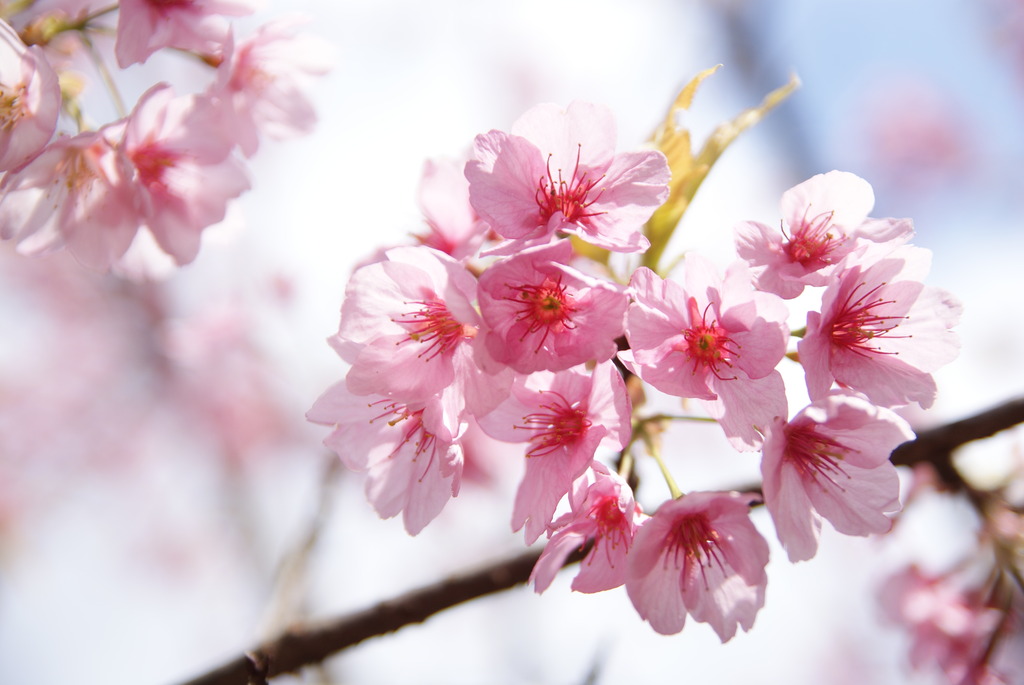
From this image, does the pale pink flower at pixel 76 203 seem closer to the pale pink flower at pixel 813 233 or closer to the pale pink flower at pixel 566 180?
the pale pink flower at pixel 566 180

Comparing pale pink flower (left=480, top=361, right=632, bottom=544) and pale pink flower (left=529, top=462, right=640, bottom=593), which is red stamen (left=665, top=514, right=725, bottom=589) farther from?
pale pink flower (left=480, top=361, right=632, bottom=544)

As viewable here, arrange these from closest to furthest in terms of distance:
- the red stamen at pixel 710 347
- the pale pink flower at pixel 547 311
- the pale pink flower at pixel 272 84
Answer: the pale pink flower at pixel 547 311
the red stamen at pixel 710 347
the pale pink flower at pixel 272 84

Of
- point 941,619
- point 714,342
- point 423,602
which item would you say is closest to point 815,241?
point 714,342

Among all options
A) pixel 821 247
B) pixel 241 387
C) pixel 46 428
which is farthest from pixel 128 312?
pixel 821 247

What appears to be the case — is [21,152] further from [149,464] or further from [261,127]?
[149,464]

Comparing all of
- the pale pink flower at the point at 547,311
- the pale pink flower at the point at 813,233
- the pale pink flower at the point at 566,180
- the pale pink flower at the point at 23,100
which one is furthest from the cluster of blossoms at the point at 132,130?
the pale pink flower at the point at 813,233

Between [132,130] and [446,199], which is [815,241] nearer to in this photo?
[446,199]
